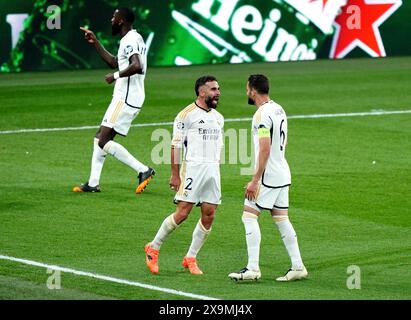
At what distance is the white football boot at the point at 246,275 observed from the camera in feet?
41.4

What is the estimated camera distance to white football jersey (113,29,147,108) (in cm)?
Result: 1775

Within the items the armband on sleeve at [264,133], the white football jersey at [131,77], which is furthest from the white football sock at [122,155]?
the armband on sleeve at [264,133]

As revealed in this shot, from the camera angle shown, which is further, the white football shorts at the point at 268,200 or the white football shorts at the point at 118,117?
the white football shorts at the point at 118,117

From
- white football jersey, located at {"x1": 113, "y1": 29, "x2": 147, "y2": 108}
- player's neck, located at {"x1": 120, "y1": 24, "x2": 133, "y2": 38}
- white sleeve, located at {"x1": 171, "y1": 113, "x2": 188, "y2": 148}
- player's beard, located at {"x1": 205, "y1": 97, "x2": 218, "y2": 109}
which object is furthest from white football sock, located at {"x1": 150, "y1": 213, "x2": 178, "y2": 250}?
player's neck, located at {"x1": 120, "y1": 24, "x2": 133, "y2": 38}

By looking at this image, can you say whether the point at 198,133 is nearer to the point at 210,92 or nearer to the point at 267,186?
the point at 210,92

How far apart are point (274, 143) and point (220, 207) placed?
397cm

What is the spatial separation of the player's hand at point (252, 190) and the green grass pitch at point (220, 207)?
0.87m

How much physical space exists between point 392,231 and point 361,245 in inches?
34.7

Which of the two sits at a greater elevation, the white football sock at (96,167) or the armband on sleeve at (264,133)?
the white football sock at (96,167)

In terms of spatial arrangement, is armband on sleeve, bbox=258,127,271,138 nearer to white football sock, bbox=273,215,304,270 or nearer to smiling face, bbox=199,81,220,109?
smiling face, bbox=199,81,220,109

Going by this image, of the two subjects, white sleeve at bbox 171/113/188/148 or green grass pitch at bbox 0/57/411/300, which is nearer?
green grass pitch at bbox 0/57/411/300

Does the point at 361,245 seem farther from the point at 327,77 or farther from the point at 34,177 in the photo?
the point at 327,77

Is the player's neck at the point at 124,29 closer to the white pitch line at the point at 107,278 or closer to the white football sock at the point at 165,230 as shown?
the white pitch line at the point at 107,278

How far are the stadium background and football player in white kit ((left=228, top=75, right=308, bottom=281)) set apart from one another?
0.84 ft
